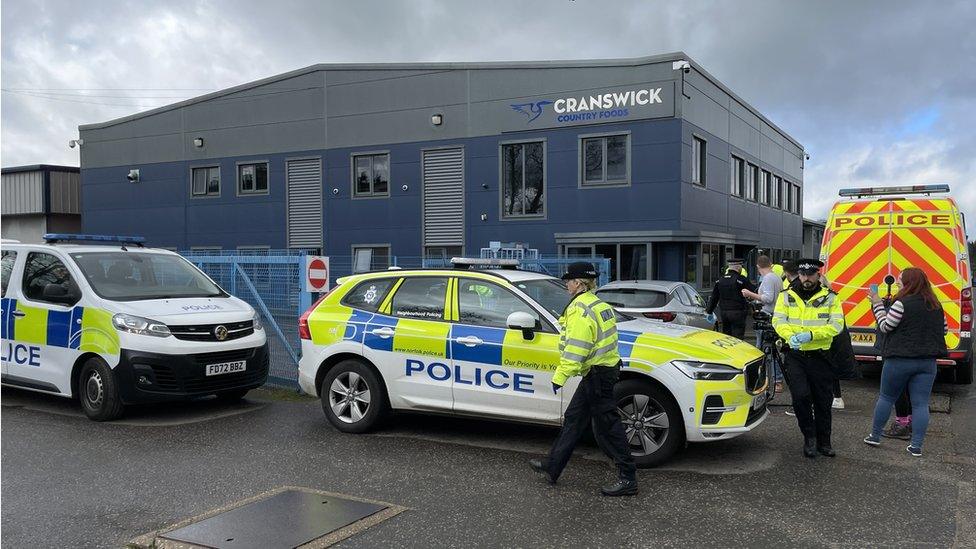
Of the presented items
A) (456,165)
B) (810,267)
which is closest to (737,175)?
(456,165)

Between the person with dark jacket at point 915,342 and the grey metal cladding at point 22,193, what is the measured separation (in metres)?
31.6

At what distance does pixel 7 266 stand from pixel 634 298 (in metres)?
8.24

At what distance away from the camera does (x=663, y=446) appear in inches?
231

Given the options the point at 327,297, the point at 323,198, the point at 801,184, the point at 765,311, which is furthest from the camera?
the point at 801,184

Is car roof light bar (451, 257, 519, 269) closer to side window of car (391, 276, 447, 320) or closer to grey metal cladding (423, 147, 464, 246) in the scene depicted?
side window of car (391, 276, 447, 320)

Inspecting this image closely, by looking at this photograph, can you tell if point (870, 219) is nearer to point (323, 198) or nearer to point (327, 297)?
point (327, 297)

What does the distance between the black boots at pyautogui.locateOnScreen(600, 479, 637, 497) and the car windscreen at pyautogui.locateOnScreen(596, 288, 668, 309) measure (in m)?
5.89

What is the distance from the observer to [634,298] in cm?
1118

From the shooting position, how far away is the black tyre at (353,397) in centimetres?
700

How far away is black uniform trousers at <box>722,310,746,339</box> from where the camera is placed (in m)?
10.2

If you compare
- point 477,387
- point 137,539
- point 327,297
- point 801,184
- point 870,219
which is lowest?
point 137,539

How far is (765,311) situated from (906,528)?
5129 millimetres

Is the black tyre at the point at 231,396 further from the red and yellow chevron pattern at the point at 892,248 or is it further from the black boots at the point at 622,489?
the red and yellow chevron pattern at the point at 892,248

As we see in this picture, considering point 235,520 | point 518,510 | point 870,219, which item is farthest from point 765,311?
point 235,520
